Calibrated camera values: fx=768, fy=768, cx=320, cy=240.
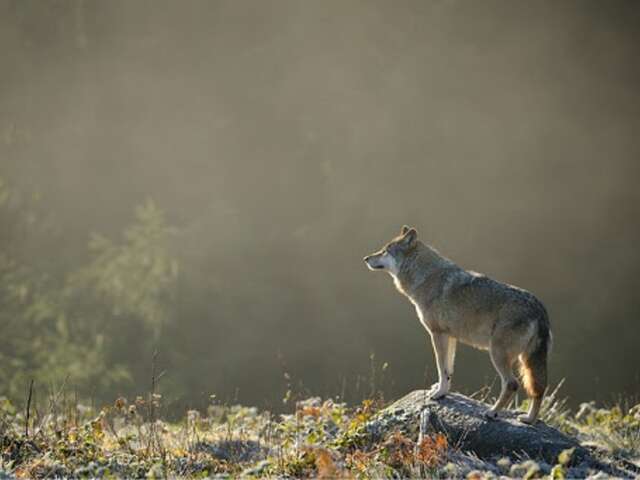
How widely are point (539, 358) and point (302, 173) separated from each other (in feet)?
74.9

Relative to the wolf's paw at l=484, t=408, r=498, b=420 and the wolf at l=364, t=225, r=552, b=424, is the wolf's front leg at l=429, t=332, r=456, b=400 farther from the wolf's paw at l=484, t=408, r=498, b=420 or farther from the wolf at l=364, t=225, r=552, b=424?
the wolf's paw at l=484, t=408, r=498, b=420

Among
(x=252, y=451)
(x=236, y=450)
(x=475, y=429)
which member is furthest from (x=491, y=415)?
(x=236, y=450)

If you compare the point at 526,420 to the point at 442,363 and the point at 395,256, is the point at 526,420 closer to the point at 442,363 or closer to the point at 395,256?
the point at 442,363

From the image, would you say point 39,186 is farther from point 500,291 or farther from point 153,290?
point 500,291

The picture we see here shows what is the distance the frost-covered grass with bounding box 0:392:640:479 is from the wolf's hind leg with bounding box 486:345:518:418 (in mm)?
544

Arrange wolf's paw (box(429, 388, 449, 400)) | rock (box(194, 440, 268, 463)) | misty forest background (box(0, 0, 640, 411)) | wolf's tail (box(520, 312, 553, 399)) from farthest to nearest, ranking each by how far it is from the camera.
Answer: misty forest background (box(0, 0, 640, 411)), wolf's paw (box(429, 388, 449, 400)), rock (box(194, 440, 268, 463)), wolf's tail (box(520, 312, 553, 399))

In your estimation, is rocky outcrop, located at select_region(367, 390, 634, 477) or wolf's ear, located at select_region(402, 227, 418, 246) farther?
wolf's ear, located at select_region(402, 227, 418, 246)

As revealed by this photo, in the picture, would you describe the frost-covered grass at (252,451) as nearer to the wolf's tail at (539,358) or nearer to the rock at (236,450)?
the rock at (236,450)

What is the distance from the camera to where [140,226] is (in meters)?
26.0

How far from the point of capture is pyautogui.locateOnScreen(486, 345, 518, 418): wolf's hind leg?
6.51 m

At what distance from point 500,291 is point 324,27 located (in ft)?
87.7

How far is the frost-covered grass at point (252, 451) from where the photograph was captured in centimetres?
548

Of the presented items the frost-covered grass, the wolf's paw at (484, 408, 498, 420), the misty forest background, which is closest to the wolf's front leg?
the wolf's paw at (484, 408, 498, 420)

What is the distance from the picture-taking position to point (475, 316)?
687 centimetres
